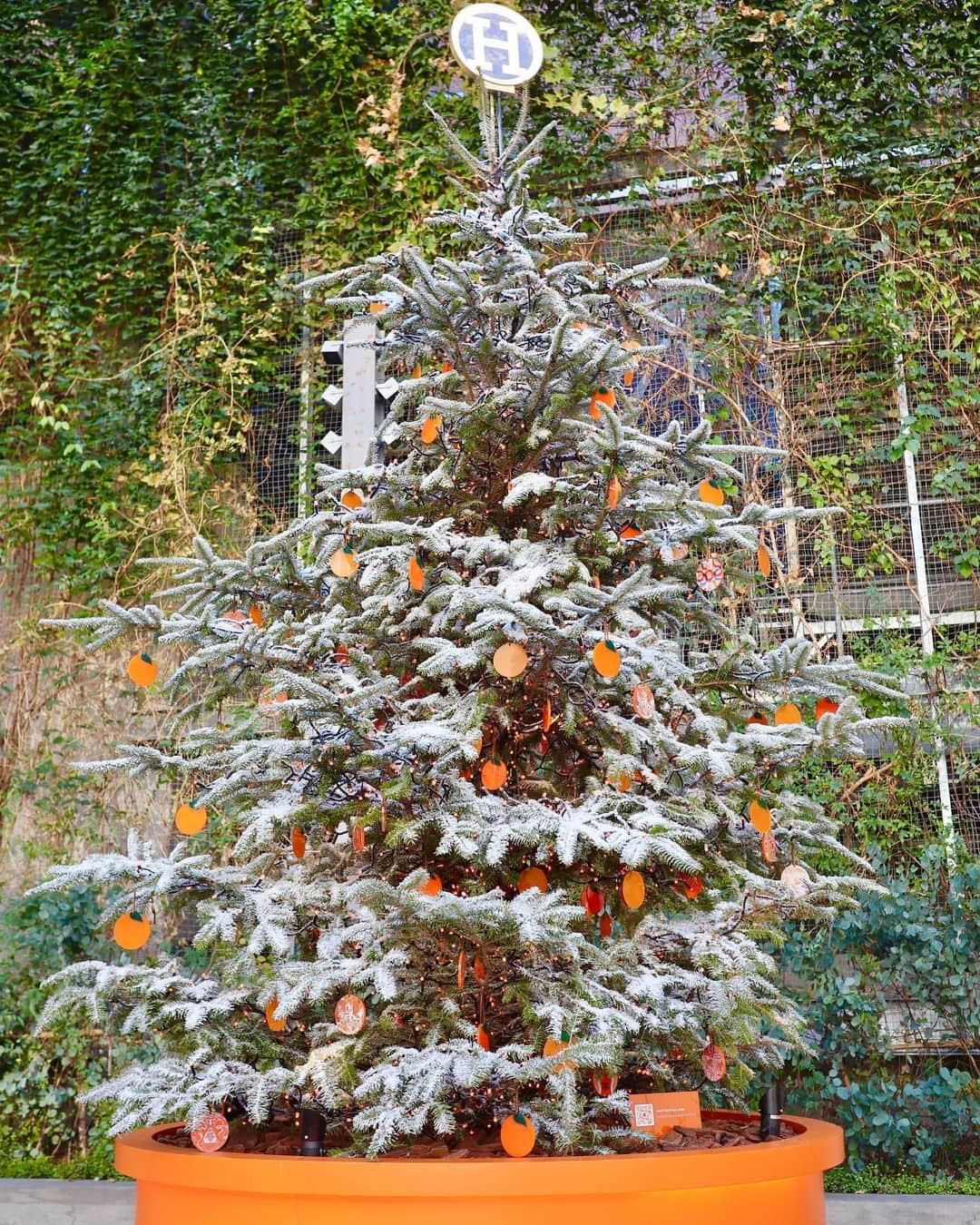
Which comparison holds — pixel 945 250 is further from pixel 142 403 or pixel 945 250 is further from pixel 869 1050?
pixel 142 403

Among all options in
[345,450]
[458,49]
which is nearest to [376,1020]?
[345,450]

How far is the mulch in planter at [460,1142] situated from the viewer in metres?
2.23

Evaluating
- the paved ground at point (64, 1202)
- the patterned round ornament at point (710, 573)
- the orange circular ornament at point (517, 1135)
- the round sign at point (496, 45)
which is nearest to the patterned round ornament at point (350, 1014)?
the orange circular ornament at point (517, 1135)

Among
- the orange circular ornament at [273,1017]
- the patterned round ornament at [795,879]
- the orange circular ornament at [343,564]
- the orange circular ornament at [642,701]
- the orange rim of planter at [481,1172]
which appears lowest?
the orange rim of planter at [481,1172]

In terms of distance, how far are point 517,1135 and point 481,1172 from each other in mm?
182

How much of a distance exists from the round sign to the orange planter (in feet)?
9.18

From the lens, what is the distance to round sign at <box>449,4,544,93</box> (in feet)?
11.1

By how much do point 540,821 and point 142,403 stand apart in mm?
4659

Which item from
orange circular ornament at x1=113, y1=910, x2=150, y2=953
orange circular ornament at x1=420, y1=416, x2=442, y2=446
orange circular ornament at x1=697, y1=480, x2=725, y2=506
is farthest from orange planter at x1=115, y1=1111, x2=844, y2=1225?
orange circular ornament at x1=420, y1=416, x2=442, y2=446

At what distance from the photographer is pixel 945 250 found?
5598 mm

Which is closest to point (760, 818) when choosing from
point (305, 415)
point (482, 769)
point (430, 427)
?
point (482, 769)

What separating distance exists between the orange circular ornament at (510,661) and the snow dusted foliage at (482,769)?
0.12ft

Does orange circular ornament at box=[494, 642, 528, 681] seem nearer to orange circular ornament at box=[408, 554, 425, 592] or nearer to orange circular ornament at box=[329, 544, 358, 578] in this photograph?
orange circular ornament at box=[408, 554, 425, 592]

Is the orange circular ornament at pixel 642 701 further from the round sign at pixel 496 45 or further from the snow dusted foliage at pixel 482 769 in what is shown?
the round sign at pixel 496 45
